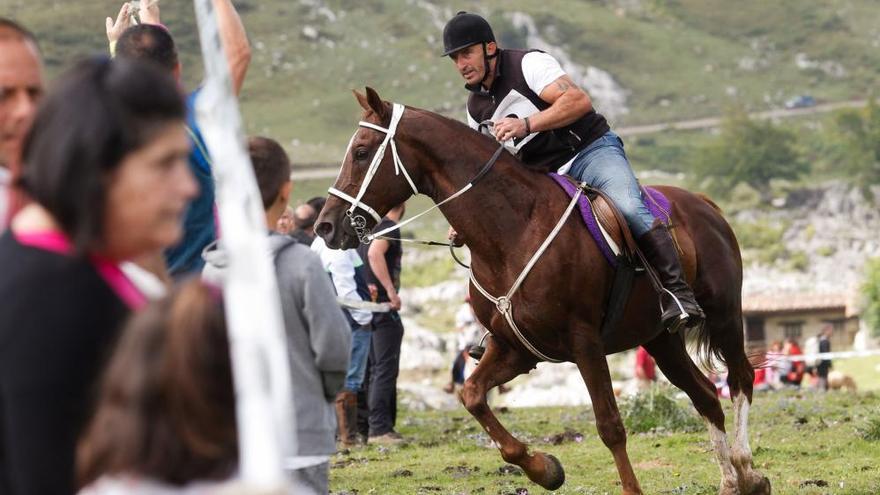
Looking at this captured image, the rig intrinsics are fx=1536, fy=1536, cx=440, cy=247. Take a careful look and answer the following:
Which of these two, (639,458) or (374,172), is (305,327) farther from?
(639,458)

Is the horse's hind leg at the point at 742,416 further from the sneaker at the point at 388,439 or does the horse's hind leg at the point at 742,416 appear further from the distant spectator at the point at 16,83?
the distant spectator at the point at 16,83

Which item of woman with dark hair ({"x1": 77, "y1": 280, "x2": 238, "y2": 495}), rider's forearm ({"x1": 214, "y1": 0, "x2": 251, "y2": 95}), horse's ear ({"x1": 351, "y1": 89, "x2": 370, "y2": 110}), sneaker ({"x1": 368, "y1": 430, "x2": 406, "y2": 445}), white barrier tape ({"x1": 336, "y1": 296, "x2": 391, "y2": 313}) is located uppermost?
horse's ear ({"x1": 351, "y1": 89, "x2": 370, "y2": 110})

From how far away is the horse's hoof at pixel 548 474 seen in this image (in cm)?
982

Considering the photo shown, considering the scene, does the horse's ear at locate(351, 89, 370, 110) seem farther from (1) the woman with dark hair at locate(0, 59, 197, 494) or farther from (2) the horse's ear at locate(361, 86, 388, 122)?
(1) the woman with dark hair at locate(0, 59, 197, 494)

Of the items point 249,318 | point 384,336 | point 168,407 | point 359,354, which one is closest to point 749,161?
point 384,336

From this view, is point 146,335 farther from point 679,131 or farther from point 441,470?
point 679,131

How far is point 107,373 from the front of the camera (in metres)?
3.06

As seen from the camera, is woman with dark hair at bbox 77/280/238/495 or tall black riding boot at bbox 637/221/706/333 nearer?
woman with dark hair at bbox 77/280/238/495

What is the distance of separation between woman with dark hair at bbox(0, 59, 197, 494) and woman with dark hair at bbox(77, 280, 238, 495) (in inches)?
3.6

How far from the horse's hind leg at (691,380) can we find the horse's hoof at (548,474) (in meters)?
1.36

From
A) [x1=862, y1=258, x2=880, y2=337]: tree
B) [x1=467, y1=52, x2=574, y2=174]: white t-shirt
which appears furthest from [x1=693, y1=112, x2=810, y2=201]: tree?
[x1=467, y1=52, x2=574, y2=174]: white t-shirt

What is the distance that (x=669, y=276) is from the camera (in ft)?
32.3

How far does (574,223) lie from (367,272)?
20.8 ft

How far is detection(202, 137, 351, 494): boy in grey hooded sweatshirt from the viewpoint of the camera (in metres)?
5.10
